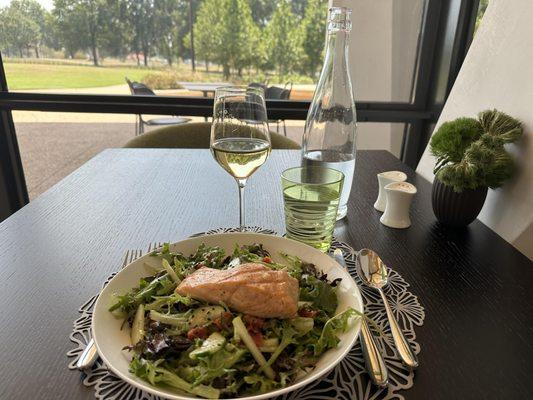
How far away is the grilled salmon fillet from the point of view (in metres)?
0.49

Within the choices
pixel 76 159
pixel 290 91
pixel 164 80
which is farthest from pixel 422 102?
pixel 76 159

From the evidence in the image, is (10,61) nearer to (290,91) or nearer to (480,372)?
(290,91)

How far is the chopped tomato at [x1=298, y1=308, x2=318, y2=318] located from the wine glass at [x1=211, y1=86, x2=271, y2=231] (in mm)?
329

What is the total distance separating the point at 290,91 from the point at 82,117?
1415mm

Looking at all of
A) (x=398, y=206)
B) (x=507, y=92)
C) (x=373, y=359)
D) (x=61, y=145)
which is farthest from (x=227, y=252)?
(x=61, y=145)

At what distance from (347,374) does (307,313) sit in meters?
0.09

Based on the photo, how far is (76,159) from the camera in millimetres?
3217

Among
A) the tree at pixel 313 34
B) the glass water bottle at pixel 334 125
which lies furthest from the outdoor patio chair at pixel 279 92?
the glass water bottle at pixel 334 125

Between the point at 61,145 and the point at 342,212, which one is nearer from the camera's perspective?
the point at 342,212

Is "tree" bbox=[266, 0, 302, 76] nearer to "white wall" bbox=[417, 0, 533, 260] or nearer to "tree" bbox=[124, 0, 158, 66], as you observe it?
"tree" bbox=[124, 0, 158, 66]

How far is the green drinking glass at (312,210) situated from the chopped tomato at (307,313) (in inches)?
9.8

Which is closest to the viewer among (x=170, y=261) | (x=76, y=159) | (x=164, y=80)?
(x=170, y=261)

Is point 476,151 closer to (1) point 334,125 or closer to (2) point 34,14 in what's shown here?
(1) point 334,125

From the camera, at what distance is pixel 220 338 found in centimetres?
46
